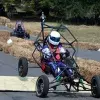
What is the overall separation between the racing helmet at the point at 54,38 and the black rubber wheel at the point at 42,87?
44.4 inches

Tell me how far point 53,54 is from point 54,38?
386 millimetres

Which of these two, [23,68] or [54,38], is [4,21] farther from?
[54,38]

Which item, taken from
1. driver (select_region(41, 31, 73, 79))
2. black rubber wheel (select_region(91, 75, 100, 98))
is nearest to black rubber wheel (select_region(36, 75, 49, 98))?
driver (select_region(41, 31, 73, 79))

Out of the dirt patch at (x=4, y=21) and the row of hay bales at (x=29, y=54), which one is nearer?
the row of hay bales at (x=29, y=54)

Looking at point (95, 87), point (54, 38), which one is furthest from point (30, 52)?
point (95, 87)

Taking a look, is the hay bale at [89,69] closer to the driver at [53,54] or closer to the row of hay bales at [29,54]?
the row of hay bales at [29,54]

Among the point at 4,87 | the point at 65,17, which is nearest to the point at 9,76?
the point at 4,87

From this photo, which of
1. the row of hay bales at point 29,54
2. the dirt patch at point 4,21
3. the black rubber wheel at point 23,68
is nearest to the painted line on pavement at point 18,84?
the black rubber wheel at point 23,68

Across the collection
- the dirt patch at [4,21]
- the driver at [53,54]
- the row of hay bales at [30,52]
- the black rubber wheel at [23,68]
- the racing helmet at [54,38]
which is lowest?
the dirt patch at [4,21]

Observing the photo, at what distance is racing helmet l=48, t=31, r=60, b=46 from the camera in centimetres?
919

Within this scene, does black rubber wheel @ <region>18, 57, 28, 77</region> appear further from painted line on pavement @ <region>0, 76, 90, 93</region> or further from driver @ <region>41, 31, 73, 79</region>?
driver @ <region>41, 31, 73, 79</region>

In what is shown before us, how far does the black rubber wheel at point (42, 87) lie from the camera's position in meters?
8.12

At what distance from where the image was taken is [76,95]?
8.74 metres

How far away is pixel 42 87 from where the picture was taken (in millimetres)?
8266
